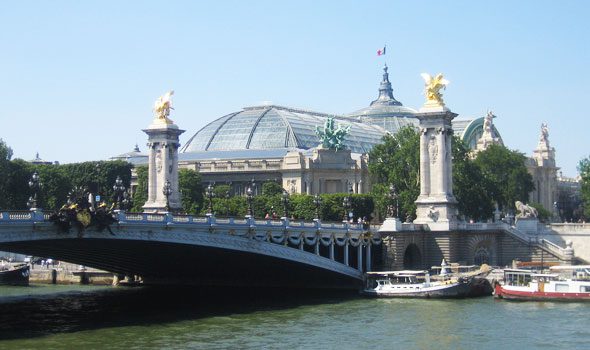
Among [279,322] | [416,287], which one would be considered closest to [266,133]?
[416,287]

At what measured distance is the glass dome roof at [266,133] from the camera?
150500mm

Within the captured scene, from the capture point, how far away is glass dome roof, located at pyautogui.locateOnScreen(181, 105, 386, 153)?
150 metres

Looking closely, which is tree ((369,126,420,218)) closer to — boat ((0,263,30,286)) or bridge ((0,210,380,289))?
bridge ((0,210,380,289))

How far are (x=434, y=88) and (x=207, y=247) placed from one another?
28355 mm

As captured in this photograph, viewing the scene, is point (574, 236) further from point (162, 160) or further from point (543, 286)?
point (162, 160)

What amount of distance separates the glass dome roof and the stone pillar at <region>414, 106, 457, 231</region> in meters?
60.9

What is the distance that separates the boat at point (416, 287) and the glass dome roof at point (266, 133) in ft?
232

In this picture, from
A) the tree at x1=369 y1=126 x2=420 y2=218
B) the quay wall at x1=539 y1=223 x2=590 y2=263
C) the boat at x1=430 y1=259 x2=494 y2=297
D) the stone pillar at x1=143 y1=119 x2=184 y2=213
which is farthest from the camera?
the tree at x1=369 y1=126 x2=420 y2=218

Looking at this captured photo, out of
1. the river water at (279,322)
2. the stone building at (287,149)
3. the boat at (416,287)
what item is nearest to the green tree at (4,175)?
the stone building at (287,149)

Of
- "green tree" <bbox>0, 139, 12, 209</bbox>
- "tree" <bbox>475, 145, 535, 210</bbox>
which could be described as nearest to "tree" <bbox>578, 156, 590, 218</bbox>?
"tree" <bbox>475, 145, 535, 210</bbox>

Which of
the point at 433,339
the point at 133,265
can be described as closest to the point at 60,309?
the point at 133,265

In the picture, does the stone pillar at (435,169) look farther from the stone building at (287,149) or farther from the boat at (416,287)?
the stone building at (287,149)

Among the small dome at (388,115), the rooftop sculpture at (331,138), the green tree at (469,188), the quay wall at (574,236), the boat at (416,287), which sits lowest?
the boat at (416,287)

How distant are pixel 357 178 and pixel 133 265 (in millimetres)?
57193
